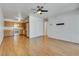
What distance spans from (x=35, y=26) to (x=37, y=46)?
1.82ft

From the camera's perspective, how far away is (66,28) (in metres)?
2.79

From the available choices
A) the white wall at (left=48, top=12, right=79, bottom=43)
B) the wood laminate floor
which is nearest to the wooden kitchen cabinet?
the wood laminate floor

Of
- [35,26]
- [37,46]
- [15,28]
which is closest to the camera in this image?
[15,28]

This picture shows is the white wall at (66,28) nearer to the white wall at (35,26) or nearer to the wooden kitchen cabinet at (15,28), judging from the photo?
the white wall at (35,26)

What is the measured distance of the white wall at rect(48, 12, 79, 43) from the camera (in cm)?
271

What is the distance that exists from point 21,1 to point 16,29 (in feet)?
3.14

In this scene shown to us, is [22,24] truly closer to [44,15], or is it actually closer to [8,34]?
[8,34]

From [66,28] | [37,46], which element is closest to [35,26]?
[37,46]

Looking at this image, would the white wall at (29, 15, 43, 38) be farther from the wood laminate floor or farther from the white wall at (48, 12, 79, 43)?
the white wall at (48, 12, 79, 43)

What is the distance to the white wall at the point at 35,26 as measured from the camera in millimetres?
2764

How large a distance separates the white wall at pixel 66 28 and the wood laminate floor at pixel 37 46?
173 millimetres

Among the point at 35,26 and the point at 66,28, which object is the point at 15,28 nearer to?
the point at 35,26

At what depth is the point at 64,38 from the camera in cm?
286

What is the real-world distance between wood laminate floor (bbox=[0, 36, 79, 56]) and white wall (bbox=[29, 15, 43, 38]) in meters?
0.14
